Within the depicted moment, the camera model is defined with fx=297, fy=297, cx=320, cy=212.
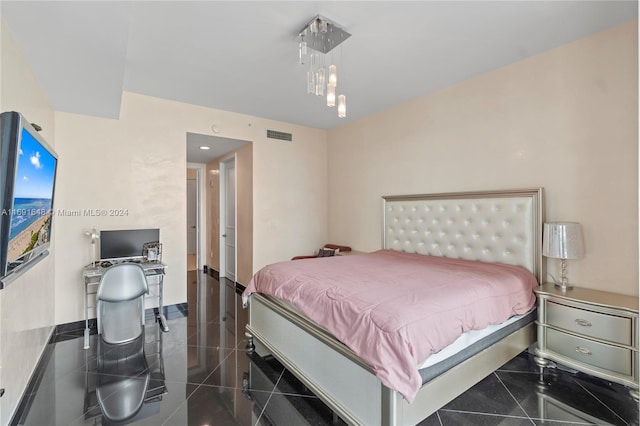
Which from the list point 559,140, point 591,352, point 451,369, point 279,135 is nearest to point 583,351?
point 591,352

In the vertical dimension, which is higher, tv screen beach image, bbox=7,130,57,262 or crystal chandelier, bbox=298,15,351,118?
crystal chandelier, bbox=298,15,351,118

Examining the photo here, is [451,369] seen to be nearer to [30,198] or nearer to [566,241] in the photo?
[566,241]

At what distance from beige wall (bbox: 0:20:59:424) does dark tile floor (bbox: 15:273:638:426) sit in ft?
0.72

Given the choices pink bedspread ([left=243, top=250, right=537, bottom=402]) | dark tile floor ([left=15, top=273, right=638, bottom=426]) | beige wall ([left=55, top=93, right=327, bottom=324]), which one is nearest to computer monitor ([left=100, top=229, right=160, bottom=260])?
beige wall ([left=55, top=93, right=327, bottom=324])

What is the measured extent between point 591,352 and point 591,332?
0.49 ft

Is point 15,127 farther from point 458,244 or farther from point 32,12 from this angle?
point 458,244

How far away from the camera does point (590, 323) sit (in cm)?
222

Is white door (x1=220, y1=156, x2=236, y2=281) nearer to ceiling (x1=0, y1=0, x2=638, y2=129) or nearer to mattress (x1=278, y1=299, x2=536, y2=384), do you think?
ceiling (x1=0, y1=0, x2=638, y2=129)

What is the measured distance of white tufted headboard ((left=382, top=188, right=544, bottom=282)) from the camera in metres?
2.81

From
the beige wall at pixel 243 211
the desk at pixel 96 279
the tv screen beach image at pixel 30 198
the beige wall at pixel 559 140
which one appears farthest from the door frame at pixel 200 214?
the beige wall at pixel 559 140

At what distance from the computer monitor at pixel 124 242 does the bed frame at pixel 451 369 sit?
1.69 m

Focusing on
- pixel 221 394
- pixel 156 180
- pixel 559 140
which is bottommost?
pixel 221 394

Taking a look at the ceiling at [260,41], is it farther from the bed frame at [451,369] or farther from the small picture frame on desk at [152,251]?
the small picture frame on desk at [152,251]

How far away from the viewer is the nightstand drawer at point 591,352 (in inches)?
82.4
